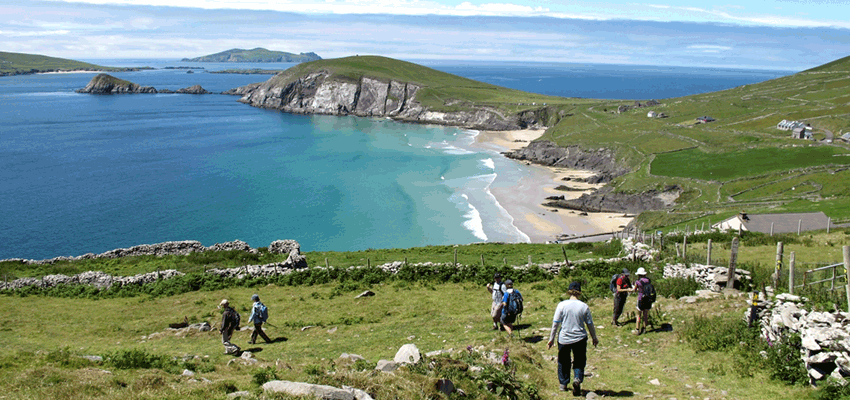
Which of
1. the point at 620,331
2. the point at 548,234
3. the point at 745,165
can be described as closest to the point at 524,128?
the point at 745,165

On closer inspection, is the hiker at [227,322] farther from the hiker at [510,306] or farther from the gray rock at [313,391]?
the hiker at [510,306]

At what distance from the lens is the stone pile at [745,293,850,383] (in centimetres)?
1092

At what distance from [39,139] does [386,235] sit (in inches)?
4367

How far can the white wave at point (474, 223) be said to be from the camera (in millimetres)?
63281

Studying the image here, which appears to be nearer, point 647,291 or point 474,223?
point 647,291

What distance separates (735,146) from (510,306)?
9438 centimetres

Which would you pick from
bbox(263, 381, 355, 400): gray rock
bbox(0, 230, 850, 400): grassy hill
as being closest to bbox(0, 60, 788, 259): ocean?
bbox(0, 230, 850, 400): grassy hill

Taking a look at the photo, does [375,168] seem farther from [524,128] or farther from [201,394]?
[201,394]

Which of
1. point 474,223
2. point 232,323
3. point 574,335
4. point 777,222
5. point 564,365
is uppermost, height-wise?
point 574,335

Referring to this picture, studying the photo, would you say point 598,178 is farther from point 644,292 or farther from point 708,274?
point 644,292

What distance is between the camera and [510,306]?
655 inches

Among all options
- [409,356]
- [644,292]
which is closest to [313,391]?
[409,356]

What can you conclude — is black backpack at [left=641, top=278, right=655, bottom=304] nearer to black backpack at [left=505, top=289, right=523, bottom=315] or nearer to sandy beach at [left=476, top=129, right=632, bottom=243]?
black backpack at [left=505, top=289, right=523, bottom=315]

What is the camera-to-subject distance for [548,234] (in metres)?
62.5
